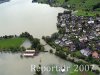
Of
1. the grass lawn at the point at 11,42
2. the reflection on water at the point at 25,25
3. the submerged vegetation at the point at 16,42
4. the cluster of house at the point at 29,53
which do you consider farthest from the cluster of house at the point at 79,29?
the grass lawn at the point at 11,42

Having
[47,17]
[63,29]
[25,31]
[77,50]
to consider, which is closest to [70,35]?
[63,29]

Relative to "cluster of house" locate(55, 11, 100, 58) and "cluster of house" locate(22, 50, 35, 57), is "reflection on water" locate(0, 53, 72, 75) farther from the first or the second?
"cluster of house" locate(55, 11, 100, 58)

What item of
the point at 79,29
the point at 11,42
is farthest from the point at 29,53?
the point at 79,29

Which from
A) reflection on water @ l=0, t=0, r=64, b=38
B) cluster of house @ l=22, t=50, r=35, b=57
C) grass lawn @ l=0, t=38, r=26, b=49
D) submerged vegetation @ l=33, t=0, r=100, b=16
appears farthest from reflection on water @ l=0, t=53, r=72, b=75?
submerged vegetation @ l=33, t=0, r=100, b=16

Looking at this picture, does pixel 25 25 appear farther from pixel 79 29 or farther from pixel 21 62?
pixel 21 62

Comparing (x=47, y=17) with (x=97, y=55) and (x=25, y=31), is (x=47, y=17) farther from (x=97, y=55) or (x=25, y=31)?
(x=97, y=55)
